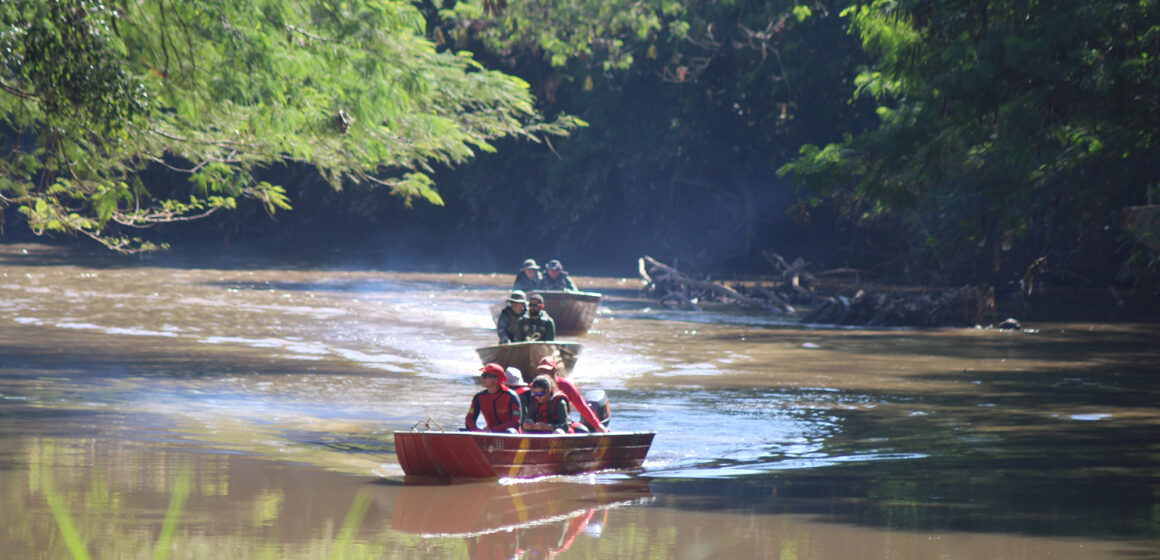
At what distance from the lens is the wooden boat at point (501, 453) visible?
10484 millimetres

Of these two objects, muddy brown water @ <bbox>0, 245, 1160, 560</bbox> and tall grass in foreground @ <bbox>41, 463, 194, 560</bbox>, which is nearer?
tall grass in foreground @ <bbox>41, 463, 194, 560</bbox>

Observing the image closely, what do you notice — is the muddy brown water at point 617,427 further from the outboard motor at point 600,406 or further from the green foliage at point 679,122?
the green foliage at point 679,122

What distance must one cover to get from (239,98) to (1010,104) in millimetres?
9682

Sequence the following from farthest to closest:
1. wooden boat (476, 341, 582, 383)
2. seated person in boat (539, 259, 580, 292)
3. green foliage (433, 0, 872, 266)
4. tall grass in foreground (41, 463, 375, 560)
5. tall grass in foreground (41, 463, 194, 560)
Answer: green foliage (433, 0, 872, 266) < seated person in boat (539, 259, 580, 292) < wooden boat (476, 341, 582, 383) < tall grass in foreground (41, 463, 375, 560) < tall grass in foreground (41, 463, 194, 560)

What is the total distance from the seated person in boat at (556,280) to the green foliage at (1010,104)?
4.99 metres

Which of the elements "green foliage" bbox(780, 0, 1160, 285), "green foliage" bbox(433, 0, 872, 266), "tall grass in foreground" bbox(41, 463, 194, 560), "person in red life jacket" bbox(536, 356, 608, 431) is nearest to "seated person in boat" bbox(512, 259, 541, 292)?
"green foliage" bbox(780, 0, 1160, 285)

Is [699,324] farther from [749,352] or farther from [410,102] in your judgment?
[410,102]

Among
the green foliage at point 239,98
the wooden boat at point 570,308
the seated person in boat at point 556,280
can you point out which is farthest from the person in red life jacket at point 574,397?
the seated person in boat at point 556,280

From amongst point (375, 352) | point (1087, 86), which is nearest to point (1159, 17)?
point (1087, 86)

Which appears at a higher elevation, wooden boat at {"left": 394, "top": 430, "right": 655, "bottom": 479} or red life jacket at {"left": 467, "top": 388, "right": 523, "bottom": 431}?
red life jacket at {"left": 467, "top": 388, "right": 523, "bottom": 431}

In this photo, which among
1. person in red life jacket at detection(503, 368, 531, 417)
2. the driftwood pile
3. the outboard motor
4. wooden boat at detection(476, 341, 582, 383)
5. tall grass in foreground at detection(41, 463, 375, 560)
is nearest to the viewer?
tall grass in foreground at detection(41, 463, 375, 560)

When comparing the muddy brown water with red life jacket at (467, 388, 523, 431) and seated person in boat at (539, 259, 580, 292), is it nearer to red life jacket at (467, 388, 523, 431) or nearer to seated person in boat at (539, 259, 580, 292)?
red life jacket at (467, 388, 523, 431)

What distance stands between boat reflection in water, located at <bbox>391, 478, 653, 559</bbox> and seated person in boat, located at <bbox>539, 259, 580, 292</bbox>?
12.1 metres

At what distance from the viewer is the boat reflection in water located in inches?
351
